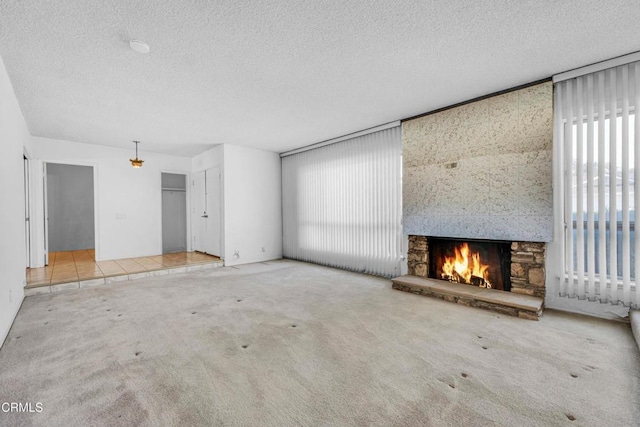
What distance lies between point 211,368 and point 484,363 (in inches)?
85.0

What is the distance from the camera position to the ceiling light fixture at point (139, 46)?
2.51 m

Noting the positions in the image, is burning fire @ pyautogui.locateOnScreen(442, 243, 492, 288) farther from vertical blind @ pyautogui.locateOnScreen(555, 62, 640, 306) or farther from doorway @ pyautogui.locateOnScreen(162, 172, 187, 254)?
doorway @ pyautogui.locateOnScreen(162, 172, 187, 254)

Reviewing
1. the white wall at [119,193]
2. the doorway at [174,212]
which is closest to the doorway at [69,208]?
the doorway at [174,212]

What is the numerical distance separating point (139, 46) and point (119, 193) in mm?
5202

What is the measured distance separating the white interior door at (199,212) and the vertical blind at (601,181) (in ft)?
23.2

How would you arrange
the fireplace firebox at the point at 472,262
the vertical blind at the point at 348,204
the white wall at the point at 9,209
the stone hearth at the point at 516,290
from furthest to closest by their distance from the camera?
the vertical blind at the point at 348,204
the fireplace firebox at the point at 472,262
the stone hearth at the point at 516,290
the white wall at the point at 9,209

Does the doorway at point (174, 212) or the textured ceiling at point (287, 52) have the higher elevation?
the textured ceiling at point (287, 52)

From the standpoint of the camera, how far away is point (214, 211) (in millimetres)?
6969

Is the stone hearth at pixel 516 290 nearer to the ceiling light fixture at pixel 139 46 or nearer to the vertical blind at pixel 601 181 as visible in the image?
the vertical blind at pixel 601 181

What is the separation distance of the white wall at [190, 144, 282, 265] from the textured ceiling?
212cm

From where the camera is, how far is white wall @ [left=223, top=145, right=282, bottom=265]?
6.46 metres

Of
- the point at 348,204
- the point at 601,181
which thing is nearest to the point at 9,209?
the point at 348,204

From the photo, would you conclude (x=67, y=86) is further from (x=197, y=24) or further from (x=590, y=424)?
(x=590, y=424)

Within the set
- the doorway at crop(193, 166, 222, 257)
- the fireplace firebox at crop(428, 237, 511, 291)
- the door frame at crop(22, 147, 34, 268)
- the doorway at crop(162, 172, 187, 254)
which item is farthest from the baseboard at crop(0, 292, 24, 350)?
the fireplace firebox at crop(428, 237, 511, 291)
